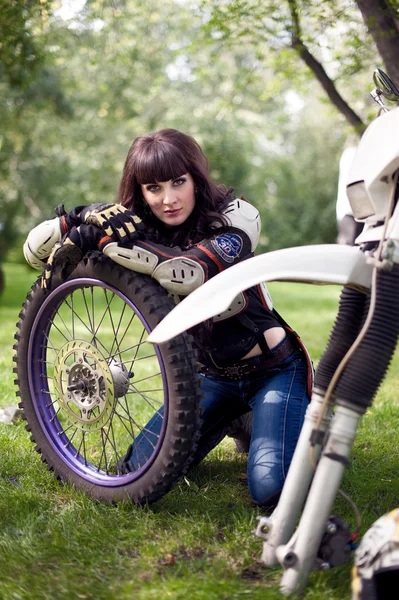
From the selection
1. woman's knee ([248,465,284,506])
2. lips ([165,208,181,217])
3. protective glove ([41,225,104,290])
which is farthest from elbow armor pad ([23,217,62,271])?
woman's knee ([248,465,284,506])

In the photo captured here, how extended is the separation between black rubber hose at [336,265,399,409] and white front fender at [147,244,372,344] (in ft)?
0.29

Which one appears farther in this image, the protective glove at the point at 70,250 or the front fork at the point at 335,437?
the protective glove at the point at 70,250

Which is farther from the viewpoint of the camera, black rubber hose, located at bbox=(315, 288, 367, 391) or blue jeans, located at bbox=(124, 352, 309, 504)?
blue jeans, located at bbox=(124, 352, 309, 504)

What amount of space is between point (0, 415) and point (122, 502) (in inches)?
65.3

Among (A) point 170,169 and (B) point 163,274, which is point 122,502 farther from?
(A) point 170,169

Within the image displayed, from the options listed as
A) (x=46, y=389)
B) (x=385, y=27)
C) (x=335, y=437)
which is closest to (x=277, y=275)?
(x=335, y=437)

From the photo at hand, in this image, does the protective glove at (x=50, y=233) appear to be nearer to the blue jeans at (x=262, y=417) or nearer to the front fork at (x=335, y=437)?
the blue jeans at (x=262, y=417)

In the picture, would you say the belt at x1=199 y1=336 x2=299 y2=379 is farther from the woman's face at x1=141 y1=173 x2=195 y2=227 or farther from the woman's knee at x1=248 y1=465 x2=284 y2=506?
the woman's face at x1=141 y1=173 x2=195 y2=227

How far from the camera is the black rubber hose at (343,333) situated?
1971 millimetres

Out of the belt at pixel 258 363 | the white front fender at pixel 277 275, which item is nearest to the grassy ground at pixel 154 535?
the belt at pixel 258 363

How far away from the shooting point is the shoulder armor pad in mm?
2770

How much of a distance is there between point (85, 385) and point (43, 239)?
0.62 meters

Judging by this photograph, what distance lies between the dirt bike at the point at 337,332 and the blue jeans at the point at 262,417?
0.61 metres

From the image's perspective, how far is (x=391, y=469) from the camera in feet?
10.1
